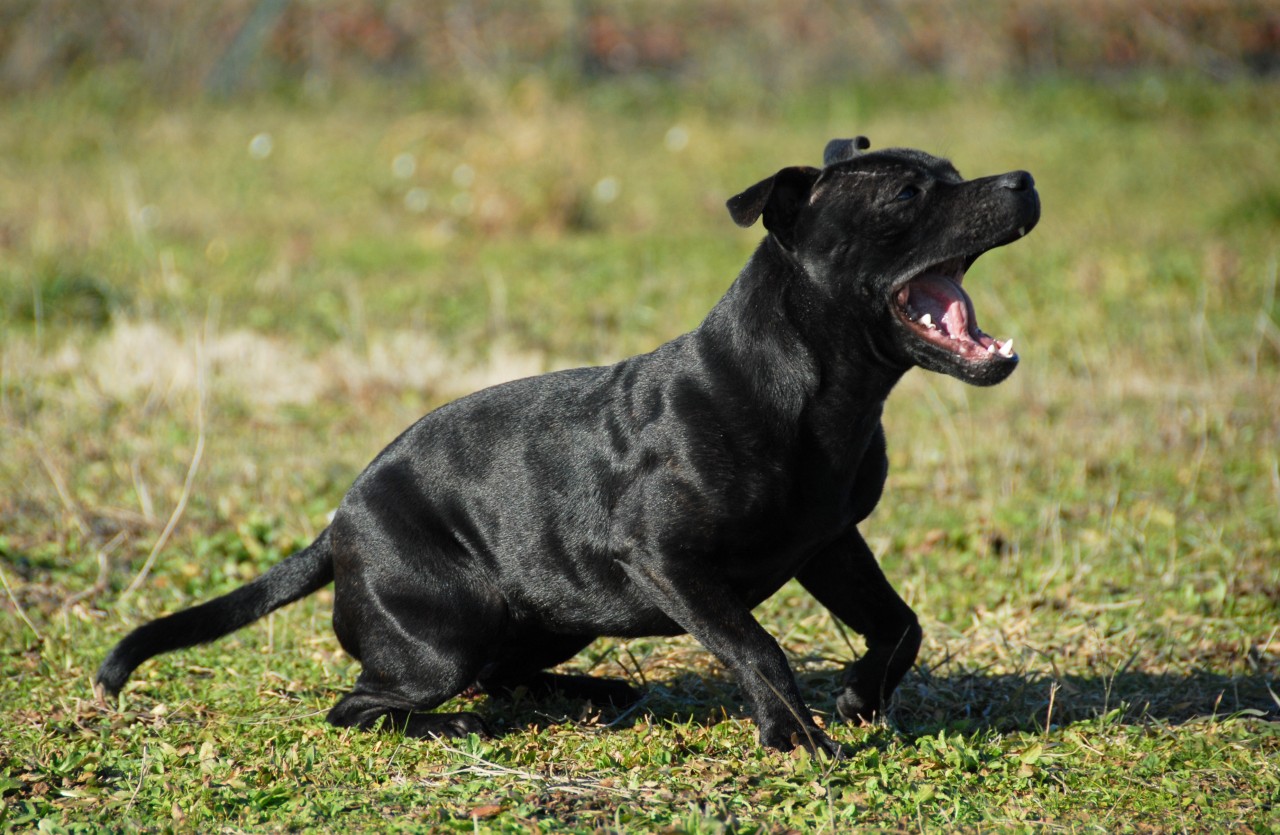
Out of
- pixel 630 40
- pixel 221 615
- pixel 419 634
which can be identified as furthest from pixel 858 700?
pixel 630 40

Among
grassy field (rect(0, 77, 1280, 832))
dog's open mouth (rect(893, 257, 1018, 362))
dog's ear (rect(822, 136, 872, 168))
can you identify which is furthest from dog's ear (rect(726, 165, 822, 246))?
grassy field (rect(0, 77, 1280, 832))

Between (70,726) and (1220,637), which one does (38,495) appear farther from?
(1220,637)

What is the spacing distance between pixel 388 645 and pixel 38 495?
2.99 m

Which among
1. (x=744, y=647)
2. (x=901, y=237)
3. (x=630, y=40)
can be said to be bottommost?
(x=744, y=647)

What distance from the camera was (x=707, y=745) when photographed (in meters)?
4.13

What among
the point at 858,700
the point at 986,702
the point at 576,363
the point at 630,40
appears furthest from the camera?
the point at 630,40

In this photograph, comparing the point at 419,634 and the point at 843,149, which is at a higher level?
the point at 843,149

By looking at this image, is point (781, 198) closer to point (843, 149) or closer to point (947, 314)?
point (843, 149)

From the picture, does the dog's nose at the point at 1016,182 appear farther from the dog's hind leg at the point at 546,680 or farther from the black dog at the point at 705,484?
the dog's hind leg at the point at 546,680

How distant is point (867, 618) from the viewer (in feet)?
14.2

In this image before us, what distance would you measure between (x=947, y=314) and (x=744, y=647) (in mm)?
1129

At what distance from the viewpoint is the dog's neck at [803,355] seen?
3.91 metres

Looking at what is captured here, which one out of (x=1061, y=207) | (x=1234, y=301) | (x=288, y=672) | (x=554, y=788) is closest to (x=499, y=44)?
(x=1061, y=207)

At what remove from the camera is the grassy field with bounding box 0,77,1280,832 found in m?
3.95
